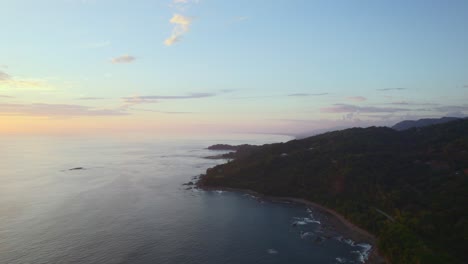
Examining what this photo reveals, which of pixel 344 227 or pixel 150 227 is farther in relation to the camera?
pixel 344 227

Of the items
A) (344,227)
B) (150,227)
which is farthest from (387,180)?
(150,227)

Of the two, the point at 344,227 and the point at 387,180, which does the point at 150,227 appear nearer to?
the point at 344,227

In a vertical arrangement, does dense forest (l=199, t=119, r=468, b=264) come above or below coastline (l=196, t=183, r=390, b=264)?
above

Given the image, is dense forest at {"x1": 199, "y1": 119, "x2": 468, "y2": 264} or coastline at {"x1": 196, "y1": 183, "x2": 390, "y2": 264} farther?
coastline at {"x1": 196, "y1": 183, "x2": 390, "y2": 264}

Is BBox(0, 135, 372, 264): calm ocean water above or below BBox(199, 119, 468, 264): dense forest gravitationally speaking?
below

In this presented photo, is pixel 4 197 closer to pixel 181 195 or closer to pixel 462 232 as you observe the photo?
pixel 181 195

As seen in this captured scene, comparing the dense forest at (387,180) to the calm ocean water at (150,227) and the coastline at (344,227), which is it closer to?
the coastline at (344,227)

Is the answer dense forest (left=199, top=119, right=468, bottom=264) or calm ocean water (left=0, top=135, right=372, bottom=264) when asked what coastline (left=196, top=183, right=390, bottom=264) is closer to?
dense forest (left=199, top=119, right=468, bottom=264)

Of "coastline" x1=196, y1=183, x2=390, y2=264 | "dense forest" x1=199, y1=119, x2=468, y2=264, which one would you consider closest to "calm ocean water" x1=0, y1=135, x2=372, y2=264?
"coastline" x1=196, y1=183, x2=390, y2=264

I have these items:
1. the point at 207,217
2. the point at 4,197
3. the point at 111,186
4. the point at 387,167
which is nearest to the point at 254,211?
the point at 207,217
